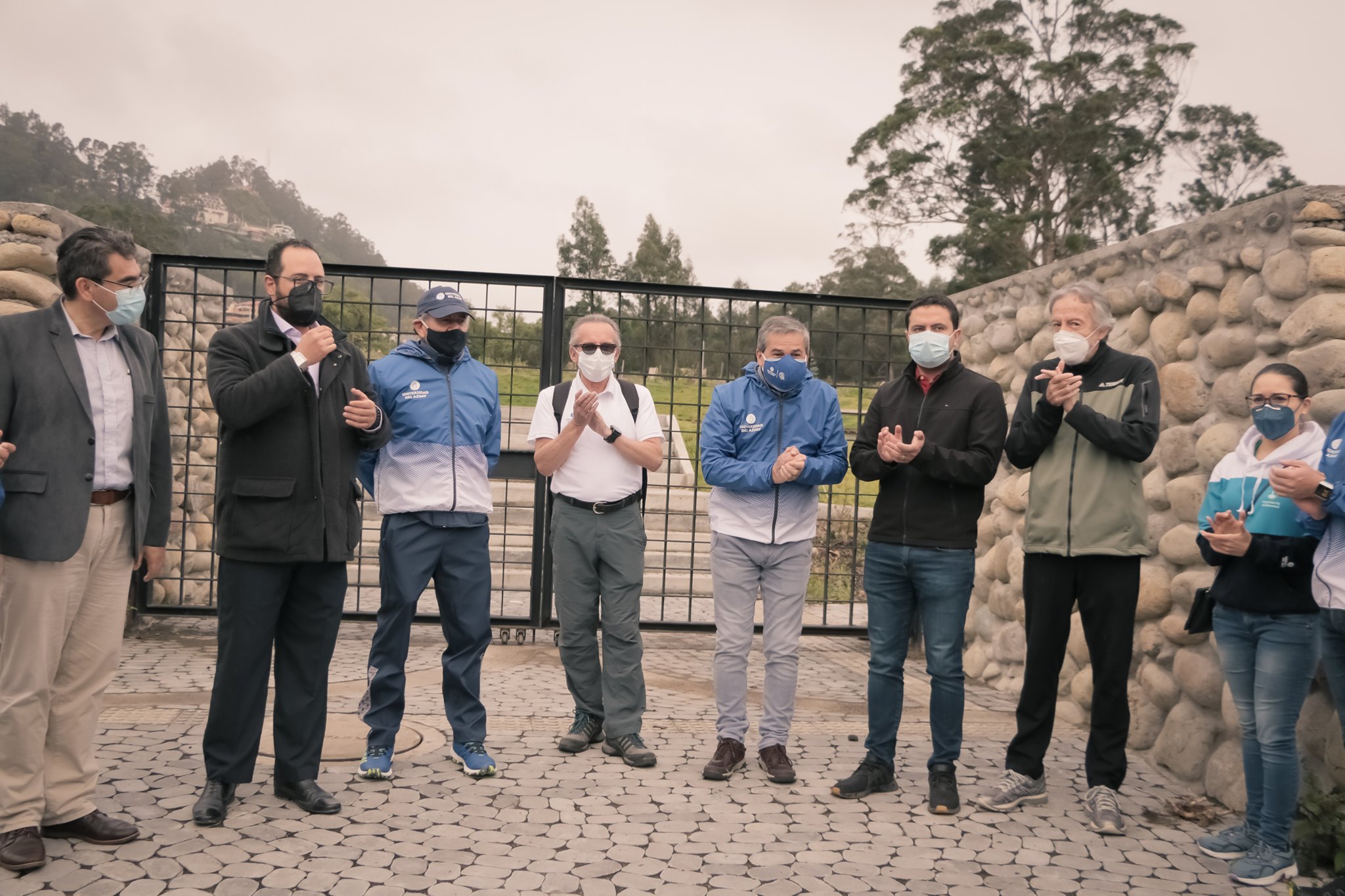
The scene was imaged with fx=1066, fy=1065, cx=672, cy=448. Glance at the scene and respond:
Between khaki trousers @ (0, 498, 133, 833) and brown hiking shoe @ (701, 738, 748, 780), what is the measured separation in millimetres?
2227

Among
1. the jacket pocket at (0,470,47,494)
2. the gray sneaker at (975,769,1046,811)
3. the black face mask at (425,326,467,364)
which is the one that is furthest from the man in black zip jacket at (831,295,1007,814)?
the jacket pocket at (0,470,47,494)

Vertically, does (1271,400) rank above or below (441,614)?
above

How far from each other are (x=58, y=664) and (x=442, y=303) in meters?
1.89

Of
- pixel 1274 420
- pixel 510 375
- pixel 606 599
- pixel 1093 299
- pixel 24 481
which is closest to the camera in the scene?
pixel 24 481

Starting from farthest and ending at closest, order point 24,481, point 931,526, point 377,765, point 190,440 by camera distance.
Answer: point 190,440, point 377,765, point 931,526, point 24,481

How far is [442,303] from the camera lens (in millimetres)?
4355

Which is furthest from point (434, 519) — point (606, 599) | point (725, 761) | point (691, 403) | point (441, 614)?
point (691, 403)

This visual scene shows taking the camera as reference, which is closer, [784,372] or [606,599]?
[784,372]

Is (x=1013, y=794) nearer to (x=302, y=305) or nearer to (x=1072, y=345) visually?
(x=1072, y=345)

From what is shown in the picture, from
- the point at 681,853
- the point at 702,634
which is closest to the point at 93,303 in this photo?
the point at 681,853

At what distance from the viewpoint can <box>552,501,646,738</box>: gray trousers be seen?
4.64m

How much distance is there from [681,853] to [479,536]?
1575 mm

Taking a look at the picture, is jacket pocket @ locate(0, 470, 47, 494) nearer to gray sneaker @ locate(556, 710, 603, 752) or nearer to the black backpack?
the black backpack

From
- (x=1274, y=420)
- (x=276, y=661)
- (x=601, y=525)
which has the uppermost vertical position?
(x=1274, y=420)
